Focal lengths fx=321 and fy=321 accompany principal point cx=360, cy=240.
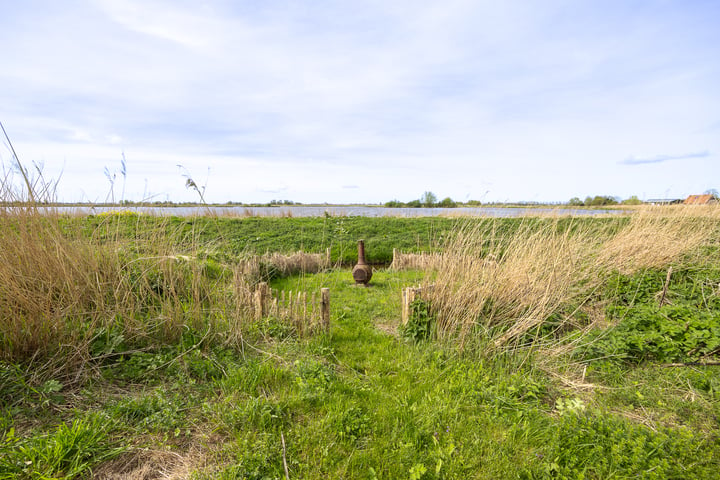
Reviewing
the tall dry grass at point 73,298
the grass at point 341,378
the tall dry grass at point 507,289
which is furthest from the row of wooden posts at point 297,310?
the tall dry grass at point 507,289

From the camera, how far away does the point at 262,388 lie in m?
2.82

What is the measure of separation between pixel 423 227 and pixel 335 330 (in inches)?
396

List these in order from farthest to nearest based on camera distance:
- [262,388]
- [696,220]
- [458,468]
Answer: [696,220], [262,388], [458,468]

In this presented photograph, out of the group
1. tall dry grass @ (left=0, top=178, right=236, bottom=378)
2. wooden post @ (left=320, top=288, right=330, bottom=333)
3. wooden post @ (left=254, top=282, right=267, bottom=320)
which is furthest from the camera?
wooden post @ (left=254, top=282, right=267, bottom=320)

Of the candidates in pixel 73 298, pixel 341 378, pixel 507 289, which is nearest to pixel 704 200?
pixel 507 289

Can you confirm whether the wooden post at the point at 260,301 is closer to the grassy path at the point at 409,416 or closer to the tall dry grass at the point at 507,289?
the grassy path at the point at 409,416

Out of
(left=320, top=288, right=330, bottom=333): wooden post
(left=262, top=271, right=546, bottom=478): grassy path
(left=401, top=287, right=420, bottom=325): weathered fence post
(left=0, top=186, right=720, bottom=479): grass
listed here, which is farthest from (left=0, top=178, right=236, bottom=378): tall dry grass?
(left=401, top=287, right=420, bottom=325): weathered fence post

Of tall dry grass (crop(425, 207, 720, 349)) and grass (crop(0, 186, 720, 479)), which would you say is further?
tall dry grass (crop(425, 207, 720, 349))

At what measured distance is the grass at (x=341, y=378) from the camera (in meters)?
2.08

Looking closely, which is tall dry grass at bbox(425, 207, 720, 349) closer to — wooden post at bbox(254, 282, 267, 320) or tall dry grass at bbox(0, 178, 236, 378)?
wooden post at bbox(254, 282, 267, 320)

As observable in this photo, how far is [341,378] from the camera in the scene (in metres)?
3.07

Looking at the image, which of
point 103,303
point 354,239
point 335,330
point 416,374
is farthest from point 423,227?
point 103,303

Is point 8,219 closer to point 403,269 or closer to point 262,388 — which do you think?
point 262,388

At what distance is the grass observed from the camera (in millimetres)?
2082
